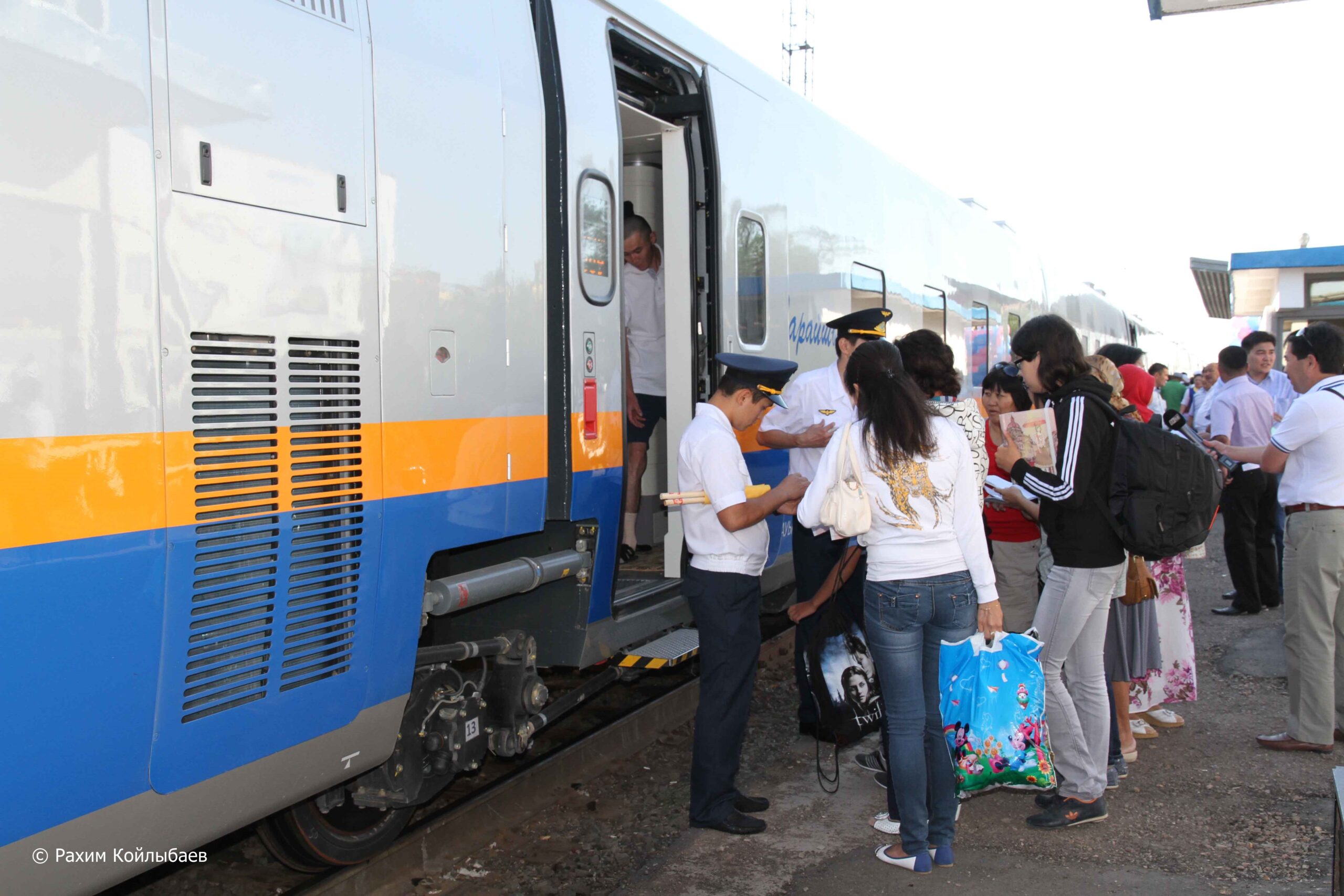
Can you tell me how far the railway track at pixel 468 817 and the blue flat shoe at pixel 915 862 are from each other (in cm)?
161

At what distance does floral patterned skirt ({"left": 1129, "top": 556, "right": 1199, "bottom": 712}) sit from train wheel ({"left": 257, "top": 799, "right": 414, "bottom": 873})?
3.76 meters

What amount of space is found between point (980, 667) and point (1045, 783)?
1.78 feet

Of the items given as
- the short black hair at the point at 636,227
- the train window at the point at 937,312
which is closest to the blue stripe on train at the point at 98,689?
the short black hair at the point at 636,227

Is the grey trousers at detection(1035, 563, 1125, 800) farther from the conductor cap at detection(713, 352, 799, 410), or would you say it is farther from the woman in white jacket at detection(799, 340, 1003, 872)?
the conductor cap at detection(713, 352, 799, 410)

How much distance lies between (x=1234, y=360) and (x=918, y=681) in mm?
5996

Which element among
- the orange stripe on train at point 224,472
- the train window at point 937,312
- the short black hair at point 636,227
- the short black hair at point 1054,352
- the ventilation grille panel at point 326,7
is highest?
the ventilation grille panel at point 326,7

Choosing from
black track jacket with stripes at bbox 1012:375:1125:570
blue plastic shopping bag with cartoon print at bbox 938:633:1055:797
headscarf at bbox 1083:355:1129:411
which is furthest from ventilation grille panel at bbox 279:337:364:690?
headscarf at bbox 1083:355:1129:411

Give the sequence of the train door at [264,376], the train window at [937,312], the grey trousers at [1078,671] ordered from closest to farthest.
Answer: the train door at [264,376] → the grey trousers at [1078,671] → the train window at [937,312]

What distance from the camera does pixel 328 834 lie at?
403cm

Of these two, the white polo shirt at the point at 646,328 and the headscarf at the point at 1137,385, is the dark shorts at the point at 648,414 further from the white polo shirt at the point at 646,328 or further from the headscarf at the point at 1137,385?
the headscarf at the point at 1137,385

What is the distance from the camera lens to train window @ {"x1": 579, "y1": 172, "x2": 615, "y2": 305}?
15.0ft

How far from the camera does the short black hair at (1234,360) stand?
866cm

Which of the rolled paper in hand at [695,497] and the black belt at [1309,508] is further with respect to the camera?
the black belt at [1309,508]

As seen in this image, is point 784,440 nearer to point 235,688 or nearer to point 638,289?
point 638,289
